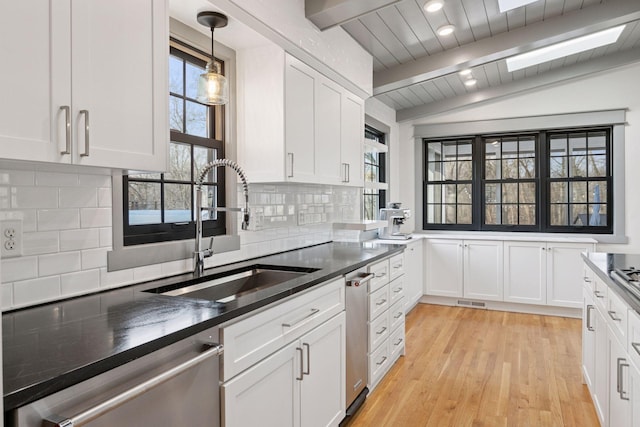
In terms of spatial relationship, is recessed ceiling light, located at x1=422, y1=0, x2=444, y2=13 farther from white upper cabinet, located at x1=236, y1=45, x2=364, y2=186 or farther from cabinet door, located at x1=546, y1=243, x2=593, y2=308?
cabinet door, located at x1=546, y1=243, x2=593, y2=308

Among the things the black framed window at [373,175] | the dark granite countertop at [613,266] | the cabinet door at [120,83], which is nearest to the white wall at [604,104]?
the black framed window at [373,175]

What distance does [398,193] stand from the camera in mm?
5801

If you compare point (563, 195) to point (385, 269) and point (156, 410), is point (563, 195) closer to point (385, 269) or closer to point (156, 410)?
point (385, 269)

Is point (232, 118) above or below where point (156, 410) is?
above

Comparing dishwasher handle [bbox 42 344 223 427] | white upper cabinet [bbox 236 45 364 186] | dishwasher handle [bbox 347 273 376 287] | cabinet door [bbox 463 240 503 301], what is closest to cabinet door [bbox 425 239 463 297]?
cabinet door [bbox 463 240 503 301]

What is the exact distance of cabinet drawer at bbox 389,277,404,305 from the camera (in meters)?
3.26

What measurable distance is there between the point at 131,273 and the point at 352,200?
9.06ft

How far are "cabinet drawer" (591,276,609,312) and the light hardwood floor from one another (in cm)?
74

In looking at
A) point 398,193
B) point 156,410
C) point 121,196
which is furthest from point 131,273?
point 398,193

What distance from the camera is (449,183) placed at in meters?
5.70

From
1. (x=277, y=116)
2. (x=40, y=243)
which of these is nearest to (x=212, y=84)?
(x=277, y=116)

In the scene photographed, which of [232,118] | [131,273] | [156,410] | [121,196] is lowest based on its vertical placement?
[156,410]

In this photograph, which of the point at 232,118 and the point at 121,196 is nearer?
the point at 121,196

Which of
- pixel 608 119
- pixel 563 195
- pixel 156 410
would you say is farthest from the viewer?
pixel 563 195
